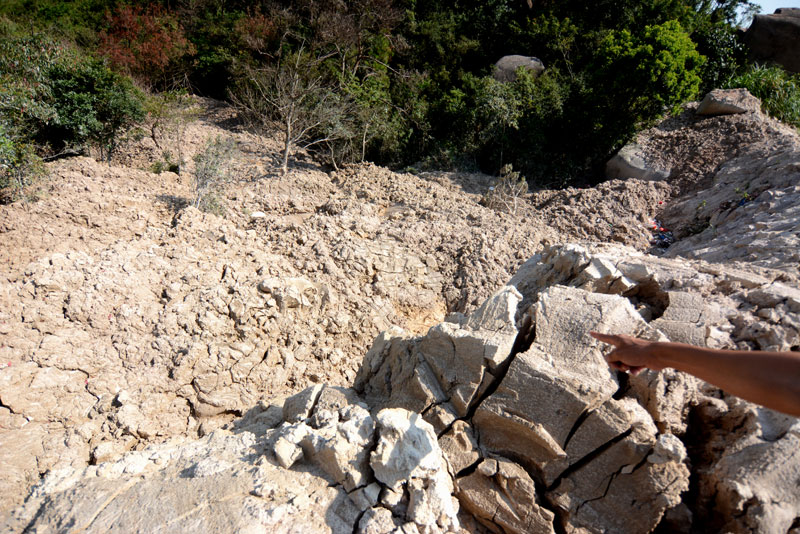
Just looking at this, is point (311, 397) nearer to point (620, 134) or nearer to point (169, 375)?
point (169, 375)

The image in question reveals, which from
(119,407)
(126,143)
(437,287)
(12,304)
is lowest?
(119,407)

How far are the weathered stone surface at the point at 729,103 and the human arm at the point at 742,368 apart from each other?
29.6 feet

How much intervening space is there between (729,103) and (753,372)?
9308mm

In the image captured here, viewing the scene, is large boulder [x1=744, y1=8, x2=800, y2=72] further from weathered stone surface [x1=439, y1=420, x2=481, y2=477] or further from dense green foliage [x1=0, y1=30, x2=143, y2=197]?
dense green foliage [x1=0, y1=30, x2=143, y2=197]

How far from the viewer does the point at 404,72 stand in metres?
11.2

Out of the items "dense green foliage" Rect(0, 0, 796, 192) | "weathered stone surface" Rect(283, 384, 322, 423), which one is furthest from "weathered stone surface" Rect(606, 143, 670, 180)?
"weathered stone surface" Rect(283, 384, 322, 423)

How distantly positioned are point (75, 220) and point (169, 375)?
2380mm

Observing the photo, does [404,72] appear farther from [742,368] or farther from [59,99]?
[742,368]

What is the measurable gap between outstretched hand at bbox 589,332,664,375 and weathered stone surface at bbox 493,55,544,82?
35.7ft

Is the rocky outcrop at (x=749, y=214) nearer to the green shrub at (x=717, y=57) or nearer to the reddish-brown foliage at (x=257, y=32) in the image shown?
the green shrub at (x=717, y=57)

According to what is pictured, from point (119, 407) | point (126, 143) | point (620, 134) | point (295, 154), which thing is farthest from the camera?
point (295, 154)

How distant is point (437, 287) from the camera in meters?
5.73

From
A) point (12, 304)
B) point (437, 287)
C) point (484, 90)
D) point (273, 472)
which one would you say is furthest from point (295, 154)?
point (273, 472)

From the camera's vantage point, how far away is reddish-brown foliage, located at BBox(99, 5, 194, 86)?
10164mm
